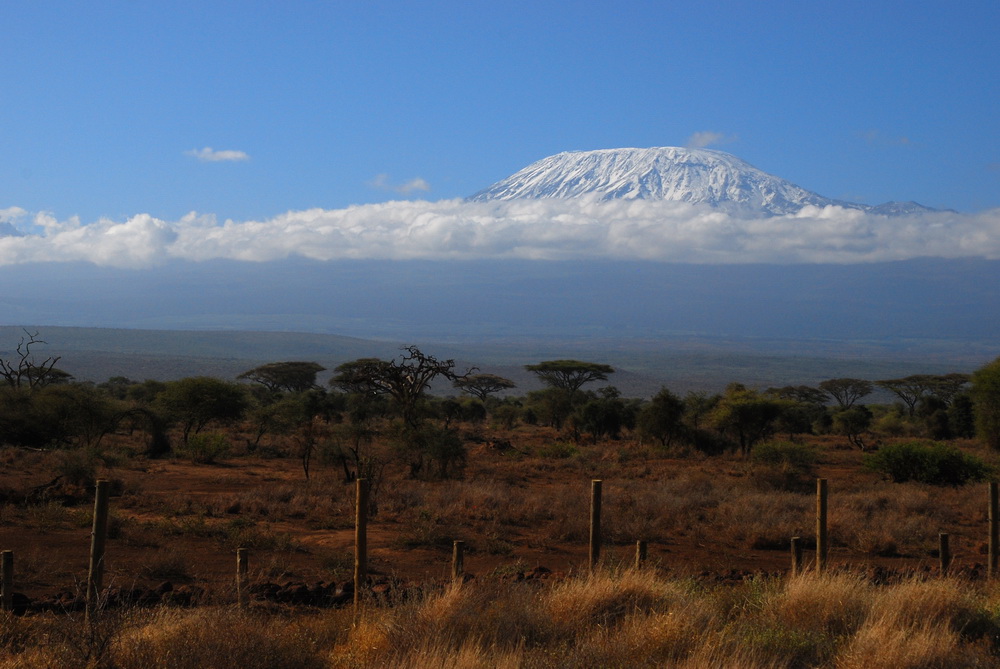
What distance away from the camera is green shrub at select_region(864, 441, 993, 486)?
22.5m

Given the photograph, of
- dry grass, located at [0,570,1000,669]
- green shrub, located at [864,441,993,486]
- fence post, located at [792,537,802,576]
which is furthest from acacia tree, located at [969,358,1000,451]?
dry grass, located at [0,570,1000,669]

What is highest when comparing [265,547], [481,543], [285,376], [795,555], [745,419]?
[795,555]

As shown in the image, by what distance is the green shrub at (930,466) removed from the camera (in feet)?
73.8

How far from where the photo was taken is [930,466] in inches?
888

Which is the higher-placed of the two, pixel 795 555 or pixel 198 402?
pixel 795 555

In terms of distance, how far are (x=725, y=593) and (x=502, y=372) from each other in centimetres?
11836

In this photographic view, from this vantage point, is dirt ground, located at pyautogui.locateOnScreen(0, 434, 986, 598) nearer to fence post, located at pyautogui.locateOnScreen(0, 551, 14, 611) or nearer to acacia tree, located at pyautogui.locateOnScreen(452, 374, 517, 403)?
fence post, located at pyautogui.locateOnScreen(0, 551, 14, 611)

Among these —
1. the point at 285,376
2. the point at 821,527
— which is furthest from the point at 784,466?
the point at 285,376

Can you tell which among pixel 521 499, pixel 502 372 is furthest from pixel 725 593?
pixel 502 372

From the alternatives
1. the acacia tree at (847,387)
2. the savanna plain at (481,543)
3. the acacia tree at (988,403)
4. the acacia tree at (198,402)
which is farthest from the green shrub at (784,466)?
the acacia tree at (847,387)

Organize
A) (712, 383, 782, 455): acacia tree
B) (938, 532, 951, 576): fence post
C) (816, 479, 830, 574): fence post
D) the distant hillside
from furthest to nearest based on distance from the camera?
the distant hillside < (712, 383, 782, 455): acacia tree < (938, 532, 951, 576): fence post < (816, 479, 830, 574): fence post

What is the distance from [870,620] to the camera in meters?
7.94

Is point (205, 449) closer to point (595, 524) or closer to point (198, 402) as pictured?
point (198, 402)

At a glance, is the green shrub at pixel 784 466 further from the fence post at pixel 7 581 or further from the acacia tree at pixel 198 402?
the acacia tree at pixel 198 402
